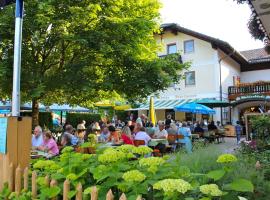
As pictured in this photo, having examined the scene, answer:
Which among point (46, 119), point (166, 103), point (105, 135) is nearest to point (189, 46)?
point (166, 103)

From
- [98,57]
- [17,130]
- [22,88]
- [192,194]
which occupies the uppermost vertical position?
[98,57]

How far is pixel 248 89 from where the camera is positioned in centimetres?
3089

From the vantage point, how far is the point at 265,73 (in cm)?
3428

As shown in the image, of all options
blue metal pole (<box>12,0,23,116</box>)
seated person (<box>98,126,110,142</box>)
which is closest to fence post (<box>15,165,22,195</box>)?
blue metal pole (<box>12,0,23,116</box>)

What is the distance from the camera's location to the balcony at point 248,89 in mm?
30062

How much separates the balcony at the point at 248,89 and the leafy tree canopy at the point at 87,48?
16.7 meters

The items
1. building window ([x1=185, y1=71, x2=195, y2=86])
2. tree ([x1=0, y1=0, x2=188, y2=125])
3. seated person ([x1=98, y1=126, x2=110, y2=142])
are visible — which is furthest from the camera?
building window ([x1=185, y1=71, x2=195, y2=86])

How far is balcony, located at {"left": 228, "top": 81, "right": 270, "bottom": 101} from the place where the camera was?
3006cm

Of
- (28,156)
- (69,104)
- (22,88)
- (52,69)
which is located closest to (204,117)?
(69,104)

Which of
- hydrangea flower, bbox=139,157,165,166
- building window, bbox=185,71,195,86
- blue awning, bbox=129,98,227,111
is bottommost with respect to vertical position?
hydrangea flower, bbox=139,157,165,166

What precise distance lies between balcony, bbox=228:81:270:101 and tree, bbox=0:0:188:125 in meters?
Answer: 16.7

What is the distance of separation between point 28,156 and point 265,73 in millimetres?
32476

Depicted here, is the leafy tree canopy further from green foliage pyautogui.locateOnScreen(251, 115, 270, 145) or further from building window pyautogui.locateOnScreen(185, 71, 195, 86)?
building window pyautogui.locateOnScreen(185, 71, 195, 86)

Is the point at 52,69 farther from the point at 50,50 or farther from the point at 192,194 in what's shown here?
the point at 192,194
